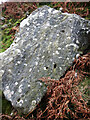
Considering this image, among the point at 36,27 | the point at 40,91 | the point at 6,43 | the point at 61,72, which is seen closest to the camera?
the point at 40,91

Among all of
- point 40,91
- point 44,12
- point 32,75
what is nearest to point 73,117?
point 40,91

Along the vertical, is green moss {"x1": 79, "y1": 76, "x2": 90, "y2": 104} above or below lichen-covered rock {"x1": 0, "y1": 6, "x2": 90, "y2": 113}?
below

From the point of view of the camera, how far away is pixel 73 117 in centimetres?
248

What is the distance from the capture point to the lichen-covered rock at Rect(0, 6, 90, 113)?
269 centimetres

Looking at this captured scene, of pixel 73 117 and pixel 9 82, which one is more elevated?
pixel 9 82

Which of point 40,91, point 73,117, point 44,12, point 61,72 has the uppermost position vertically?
point 44,12

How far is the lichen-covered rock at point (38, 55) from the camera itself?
8.83ft

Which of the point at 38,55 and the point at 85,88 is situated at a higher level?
the point at 38,55

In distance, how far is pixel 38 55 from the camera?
306 centimetres

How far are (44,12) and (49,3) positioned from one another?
5.09ft

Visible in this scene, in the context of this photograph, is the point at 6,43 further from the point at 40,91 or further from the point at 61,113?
the point at 61,113

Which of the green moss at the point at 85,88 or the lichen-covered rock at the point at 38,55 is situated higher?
the lichen-covered rock at the point at 38,55

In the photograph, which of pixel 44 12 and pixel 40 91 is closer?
A: pixel 40 91

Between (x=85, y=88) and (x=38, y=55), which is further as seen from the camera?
(x=38, y=55)
